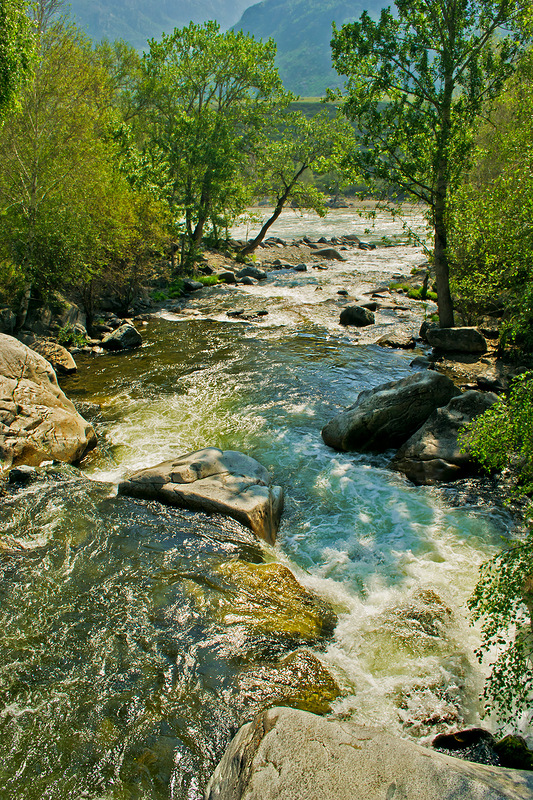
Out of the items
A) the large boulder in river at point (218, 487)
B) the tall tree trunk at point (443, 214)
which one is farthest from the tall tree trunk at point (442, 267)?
the large boulder in river at point (218, 487)

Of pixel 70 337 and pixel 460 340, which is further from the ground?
pixel 460 340

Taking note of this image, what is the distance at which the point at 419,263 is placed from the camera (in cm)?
3816

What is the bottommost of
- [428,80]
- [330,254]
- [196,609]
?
[196,609]

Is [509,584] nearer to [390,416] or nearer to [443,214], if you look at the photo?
[390,416]

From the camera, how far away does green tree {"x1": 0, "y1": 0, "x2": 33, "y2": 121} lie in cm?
1278

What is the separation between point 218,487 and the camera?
29.1 ft

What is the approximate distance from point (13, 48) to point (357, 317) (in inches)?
638

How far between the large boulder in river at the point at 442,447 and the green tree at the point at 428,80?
9.60 meters

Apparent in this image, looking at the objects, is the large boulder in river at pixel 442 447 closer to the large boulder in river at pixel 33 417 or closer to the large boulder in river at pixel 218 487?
the large boulder in river at pixel 218 487

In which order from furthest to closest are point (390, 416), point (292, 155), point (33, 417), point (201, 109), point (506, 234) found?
point (292, 155) < point (201, 109) < point (506, 234) < point (390, 416) < point (33, 417)

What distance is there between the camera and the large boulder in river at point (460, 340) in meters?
17.9

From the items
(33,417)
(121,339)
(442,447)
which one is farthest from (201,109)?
(442,447)

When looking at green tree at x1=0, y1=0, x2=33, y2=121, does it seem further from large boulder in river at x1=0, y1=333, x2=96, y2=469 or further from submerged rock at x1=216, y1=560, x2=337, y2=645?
submerged rock at x1=216, y1=560, x2=337, y2=645

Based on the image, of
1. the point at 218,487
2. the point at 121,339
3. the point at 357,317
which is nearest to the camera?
the point at 218,487
